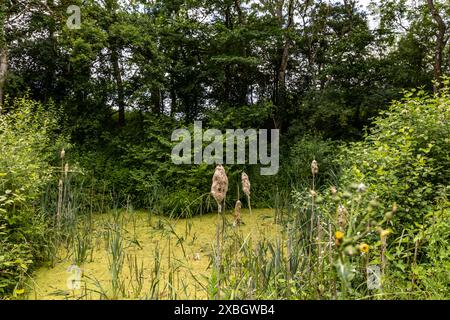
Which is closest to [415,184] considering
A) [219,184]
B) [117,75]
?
[219,184]

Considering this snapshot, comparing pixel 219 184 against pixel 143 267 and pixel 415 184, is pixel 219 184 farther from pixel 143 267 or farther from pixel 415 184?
pixel 143 267

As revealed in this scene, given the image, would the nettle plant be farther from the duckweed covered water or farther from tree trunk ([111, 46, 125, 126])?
tree trunk ([111, 46, 125, 126])

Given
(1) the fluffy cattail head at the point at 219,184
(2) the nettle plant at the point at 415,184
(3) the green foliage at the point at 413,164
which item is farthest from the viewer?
(3) the green foliage at the point at 413,164

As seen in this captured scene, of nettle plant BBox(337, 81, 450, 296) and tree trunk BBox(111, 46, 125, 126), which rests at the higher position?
tree trunk BBox(111, 46, 125, 126)

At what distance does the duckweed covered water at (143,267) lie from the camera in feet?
8.71

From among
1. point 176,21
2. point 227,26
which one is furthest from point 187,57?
point 227,26

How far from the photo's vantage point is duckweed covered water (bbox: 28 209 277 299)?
265cm

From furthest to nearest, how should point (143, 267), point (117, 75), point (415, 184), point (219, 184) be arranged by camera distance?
point (117, 75) → point (143, 267) → point (415, 184) → point (219, 184)

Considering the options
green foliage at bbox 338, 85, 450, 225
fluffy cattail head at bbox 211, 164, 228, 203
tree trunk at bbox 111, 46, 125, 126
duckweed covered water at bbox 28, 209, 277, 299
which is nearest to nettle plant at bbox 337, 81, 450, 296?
green foliage at bbox 338, 85, 450, 225

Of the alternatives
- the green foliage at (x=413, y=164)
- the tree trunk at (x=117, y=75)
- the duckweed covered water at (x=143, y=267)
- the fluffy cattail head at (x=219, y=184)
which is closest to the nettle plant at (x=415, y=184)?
the green foliage at (x=413, y=164)

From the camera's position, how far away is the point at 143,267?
11.5 ft

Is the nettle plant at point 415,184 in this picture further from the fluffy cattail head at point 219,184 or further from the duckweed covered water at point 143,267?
the fluffy cattail head at point 219,184

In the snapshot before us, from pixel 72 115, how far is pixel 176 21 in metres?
3.53

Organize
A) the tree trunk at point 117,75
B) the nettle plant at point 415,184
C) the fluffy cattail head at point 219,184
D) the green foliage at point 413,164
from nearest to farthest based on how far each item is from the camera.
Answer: the fluffy cattail head at point 219,184
the nettle plant at point 415,184
the green foliage at point 413,164
the tree trunk at point 117,75
